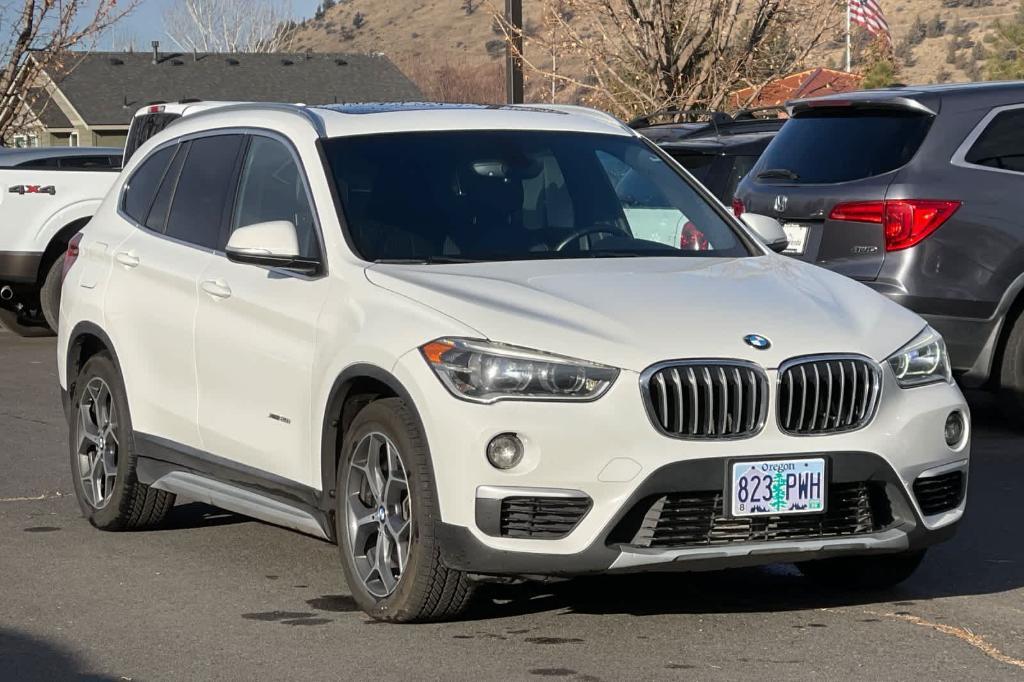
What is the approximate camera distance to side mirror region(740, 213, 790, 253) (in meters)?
7.33

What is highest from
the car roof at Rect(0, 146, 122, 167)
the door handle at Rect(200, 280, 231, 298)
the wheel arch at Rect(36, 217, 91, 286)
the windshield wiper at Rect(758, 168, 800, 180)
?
the door handle at Rect(200, 280, 231, 298)

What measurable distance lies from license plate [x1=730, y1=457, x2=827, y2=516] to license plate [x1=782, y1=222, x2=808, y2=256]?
15.8 feet

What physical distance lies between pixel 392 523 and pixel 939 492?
1.83m

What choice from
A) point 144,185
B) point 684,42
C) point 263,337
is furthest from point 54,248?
point 263,337

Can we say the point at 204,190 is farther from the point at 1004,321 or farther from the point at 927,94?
the point at 1004,321

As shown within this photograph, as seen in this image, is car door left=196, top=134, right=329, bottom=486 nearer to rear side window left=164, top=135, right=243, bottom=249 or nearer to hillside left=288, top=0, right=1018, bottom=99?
rear side window left=164, top=135, right=243, bottom=249

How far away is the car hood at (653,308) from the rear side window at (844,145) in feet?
12.0

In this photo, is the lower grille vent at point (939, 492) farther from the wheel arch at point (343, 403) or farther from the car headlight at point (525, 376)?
the wheel arch at point (343, 403)

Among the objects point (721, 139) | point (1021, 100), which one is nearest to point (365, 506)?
point (1021, 100)

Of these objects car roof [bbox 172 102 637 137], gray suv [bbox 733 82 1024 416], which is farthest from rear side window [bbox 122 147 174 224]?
gray suv [bbox 733 82 1024 416]

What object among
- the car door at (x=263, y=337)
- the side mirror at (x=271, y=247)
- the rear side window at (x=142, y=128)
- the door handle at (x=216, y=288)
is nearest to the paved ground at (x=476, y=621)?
the car door at (x=263, y=337)

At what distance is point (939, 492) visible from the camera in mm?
6152

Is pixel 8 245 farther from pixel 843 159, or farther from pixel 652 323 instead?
pixel 652 323

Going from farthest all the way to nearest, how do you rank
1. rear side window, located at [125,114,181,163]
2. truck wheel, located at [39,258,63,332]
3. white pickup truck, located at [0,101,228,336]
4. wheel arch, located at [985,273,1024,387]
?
truck wheel, located at [39,258,63,332], white pickup truck, located at [0,101,228,336], rear side window, located at [125,114,181,163], wheel arch, located at [985,273,1024,387]
